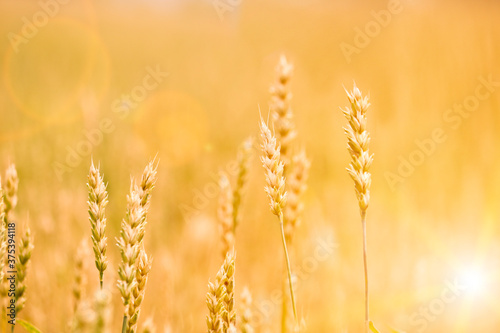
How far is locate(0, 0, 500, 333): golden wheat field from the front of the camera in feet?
3.44

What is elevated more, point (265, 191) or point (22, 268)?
point (265, 191)

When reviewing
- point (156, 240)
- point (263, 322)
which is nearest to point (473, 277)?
point (263, 322)

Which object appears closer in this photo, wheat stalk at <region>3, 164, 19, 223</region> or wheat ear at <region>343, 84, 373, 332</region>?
wheat ear at <region>343, 84, 373, 332</region>

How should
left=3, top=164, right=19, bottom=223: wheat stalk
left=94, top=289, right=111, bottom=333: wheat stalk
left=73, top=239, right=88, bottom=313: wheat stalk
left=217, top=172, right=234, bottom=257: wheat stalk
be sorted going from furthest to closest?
left=217, top=172, right=234, bottom=257: wheat stalk → left=73, top=239, right=88, bottom=313: wheat stalk → left=3, top=164, right=19, bottom=223: wheat stalk → left=94, top=289, right=111, bottom=333: wheat stalk

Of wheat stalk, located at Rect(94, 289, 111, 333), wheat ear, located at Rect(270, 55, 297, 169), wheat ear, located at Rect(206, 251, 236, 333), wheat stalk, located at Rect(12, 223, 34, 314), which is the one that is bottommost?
wheat stalk, located at Rect(94, 289, 111, 333)

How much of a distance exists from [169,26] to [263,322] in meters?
7.35

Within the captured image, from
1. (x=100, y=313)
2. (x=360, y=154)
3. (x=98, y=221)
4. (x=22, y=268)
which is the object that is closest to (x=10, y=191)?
(x=22, y=268)

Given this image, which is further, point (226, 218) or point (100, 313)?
point (226, 218)

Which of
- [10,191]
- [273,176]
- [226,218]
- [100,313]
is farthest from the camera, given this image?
[226,218]

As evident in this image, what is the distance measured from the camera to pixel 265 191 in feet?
3.89

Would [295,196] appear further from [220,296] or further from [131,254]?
[131,254]

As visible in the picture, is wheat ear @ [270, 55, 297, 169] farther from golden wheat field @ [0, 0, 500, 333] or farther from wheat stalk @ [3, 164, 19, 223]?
wheat stalk @ [3, 164, 19, 223]

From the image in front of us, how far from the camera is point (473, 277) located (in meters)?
2.25

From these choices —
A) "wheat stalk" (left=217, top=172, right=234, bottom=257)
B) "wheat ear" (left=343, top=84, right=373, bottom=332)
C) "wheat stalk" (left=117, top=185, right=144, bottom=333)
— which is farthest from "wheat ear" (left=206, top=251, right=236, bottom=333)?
"wheat stalk" (left=217, top=172, right=234, bottom=257)
